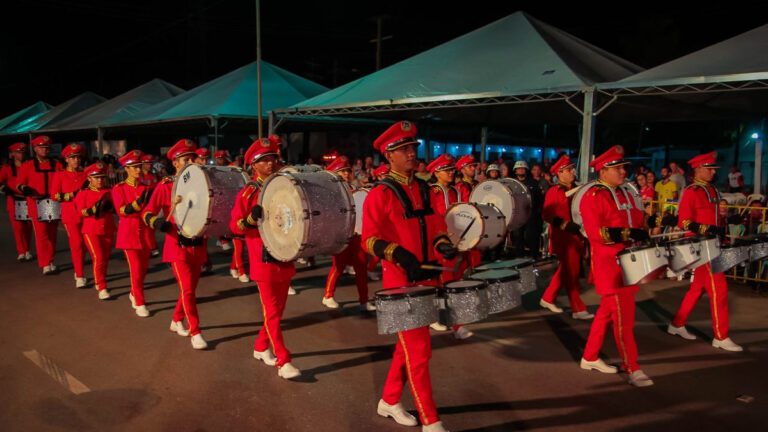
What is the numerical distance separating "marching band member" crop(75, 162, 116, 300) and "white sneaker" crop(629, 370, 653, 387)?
662 cm

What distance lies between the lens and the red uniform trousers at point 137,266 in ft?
20.8

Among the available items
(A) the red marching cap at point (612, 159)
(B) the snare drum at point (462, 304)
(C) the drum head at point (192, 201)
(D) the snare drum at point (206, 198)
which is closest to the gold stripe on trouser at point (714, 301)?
(A) the red marching cap at point (612, 159)

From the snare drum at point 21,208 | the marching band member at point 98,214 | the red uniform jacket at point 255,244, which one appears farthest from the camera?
the snare drum at point 21,208

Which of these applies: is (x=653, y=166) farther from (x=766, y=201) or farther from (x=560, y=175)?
(x=560, y=175)

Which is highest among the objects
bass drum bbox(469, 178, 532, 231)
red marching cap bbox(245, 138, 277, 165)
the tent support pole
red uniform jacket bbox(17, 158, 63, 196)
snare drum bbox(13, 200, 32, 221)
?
the tent support pole

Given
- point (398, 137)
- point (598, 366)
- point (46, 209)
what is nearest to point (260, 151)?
point (398, 137)

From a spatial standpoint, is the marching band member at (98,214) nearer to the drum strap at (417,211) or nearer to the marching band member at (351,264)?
the marching band member at (351,264)

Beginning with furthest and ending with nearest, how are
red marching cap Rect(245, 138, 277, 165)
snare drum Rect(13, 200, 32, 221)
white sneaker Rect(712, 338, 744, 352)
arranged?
snare drum Rect(13, 200, 32, 221) → white sneaker Rect(712, 338, 744, 352) → red marching cap Rect(245, 138, 277, 165)

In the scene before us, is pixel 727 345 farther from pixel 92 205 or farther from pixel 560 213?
pixel 92 205

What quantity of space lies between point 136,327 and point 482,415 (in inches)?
169

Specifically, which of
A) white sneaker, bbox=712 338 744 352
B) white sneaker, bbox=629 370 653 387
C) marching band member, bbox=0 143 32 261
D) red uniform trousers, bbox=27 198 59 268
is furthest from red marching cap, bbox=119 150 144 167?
white sneaker, bbox=712 338 744 352

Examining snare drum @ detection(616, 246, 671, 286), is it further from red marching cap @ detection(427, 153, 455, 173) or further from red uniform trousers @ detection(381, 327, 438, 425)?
red marching cap @ detection(427, 153, 455, 173)

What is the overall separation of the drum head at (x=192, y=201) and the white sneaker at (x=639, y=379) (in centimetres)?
419

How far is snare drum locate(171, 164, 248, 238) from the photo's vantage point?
5.06 m
